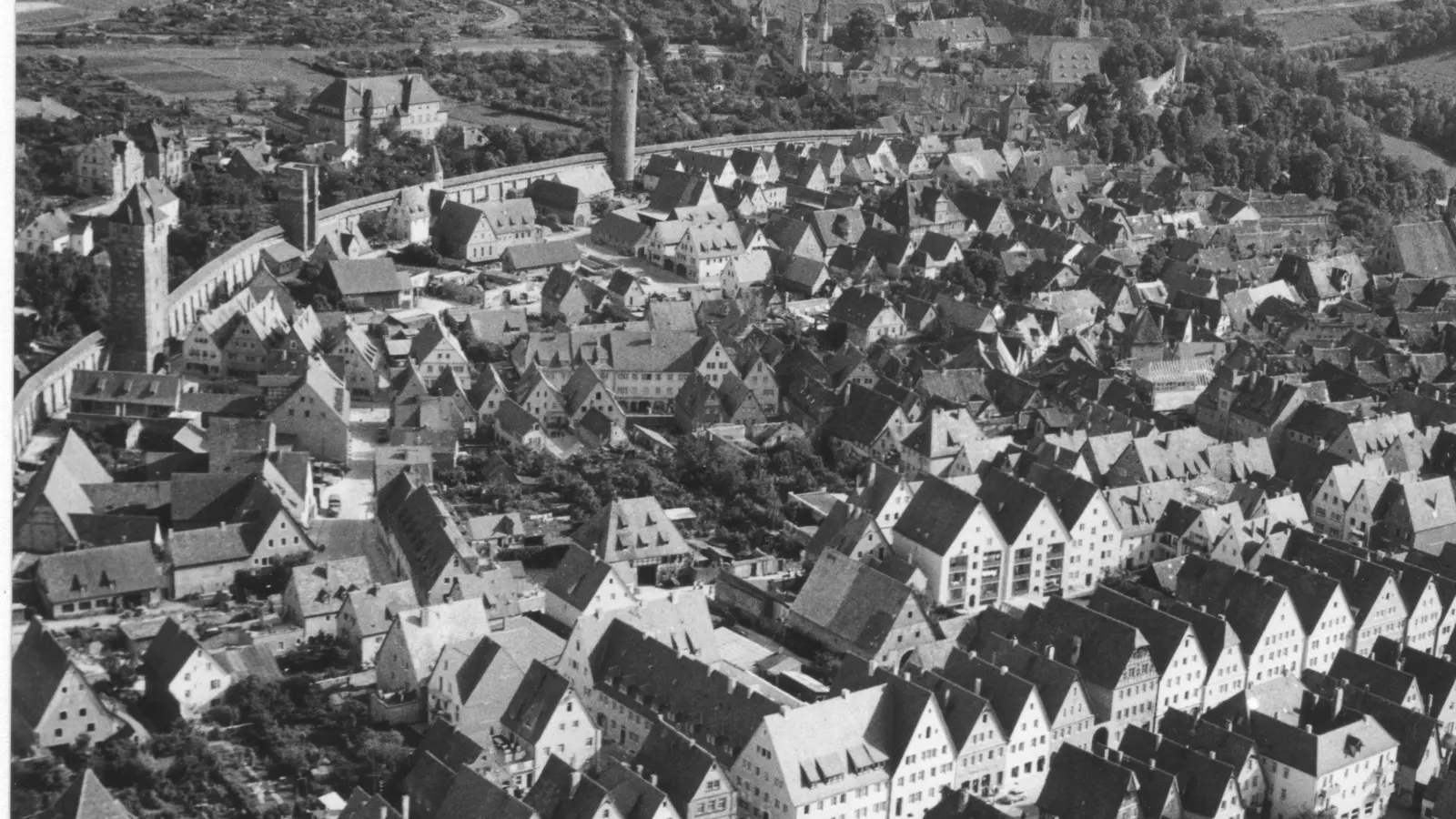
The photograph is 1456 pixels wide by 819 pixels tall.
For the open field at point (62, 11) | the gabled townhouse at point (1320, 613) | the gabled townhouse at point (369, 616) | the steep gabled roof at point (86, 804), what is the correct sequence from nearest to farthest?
1. the steep gabled roof at point (86, 804)
2. the gabled townhouse at point (369, 616)
3. the gabled townhouse at point (1320, 613)
4. the open field at point (62, 11)

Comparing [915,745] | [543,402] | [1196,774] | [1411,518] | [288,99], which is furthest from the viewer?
[288,99]

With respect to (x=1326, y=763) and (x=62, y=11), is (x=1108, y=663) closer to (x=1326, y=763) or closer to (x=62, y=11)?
(x=1326, y=763)

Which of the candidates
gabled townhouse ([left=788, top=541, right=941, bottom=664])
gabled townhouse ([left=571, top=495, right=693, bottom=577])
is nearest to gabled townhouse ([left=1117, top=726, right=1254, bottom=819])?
gabled townhouse ([left=788, top=541, right=941, bottom=664])

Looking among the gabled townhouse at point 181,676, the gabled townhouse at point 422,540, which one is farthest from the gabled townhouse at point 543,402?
the gabled townhouse at point 181,676

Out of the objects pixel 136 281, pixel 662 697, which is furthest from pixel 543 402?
pixel 662 697

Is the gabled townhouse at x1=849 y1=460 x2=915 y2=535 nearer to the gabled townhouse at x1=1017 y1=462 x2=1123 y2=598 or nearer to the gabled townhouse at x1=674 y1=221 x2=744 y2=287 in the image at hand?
the gabled townhouse at x1=1017 y1=462 x2=1123 y2=598

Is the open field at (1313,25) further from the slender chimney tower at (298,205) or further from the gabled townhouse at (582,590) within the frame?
the gabled townhouse at (582,590)
